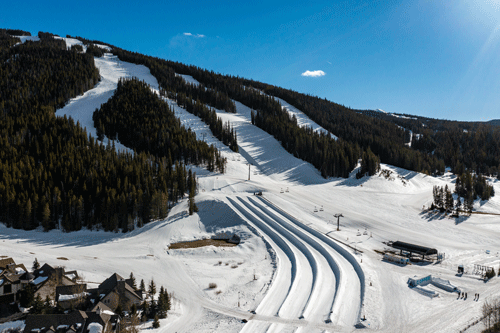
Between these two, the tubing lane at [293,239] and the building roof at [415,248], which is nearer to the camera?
the tubing lane at [293,239]

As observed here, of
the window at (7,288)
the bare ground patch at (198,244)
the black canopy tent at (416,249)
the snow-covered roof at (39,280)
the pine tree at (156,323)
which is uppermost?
the black canopy tent at (416,249)

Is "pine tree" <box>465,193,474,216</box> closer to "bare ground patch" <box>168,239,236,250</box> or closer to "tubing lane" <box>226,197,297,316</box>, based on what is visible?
"tubing lane" <box>226,197,297,316</box>

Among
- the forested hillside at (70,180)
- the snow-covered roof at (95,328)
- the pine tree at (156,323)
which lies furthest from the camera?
the forested hillside at (70,180)

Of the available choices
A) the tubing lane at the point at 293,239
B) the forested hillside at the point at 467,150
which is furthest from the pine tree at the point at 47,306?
the forested hillside at the point at 467,150

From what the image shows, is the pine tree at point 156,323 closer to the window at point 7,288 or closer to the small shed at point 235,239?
the window at point 7,288

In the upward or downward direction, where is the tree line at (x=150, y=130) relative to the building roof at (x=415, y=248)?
upward

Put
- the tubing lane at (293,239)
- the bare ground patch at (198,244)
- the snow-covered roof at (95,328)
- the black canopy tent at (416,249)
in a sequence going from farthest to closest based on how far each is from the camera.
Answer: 1. the bare ground patch at (198,244)
2. the black canopy tent at (416,249)
3. the tubing lane at (293,239)
4. the snow-covered roof at (95,328)

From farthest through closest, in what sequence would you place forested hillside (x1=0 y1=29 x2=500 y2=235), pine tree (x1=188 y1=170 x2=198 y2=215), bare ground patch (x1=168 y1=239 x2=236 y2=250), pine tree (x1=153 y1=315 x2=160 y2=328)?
pine tree (x1=188 y1=170 x2=198 y2=215) → forested hillside (x1=0 y1=29 x2=500 y2=235) → bare ground patch (x1=168 y1=239 x2=236 y2=250) → pine tree (x1=153 y1=315 x2=160 y2=328)

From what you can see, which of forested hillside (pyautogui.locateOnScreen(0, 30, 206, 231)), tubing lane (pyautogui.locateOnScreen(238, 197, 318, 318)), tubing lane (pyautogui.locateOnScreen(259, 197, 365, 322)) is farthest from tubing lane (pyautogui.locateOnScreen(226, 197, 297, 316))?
forested hillside (pyautogui.locateOnScreen(0, 30, 206, 231))
